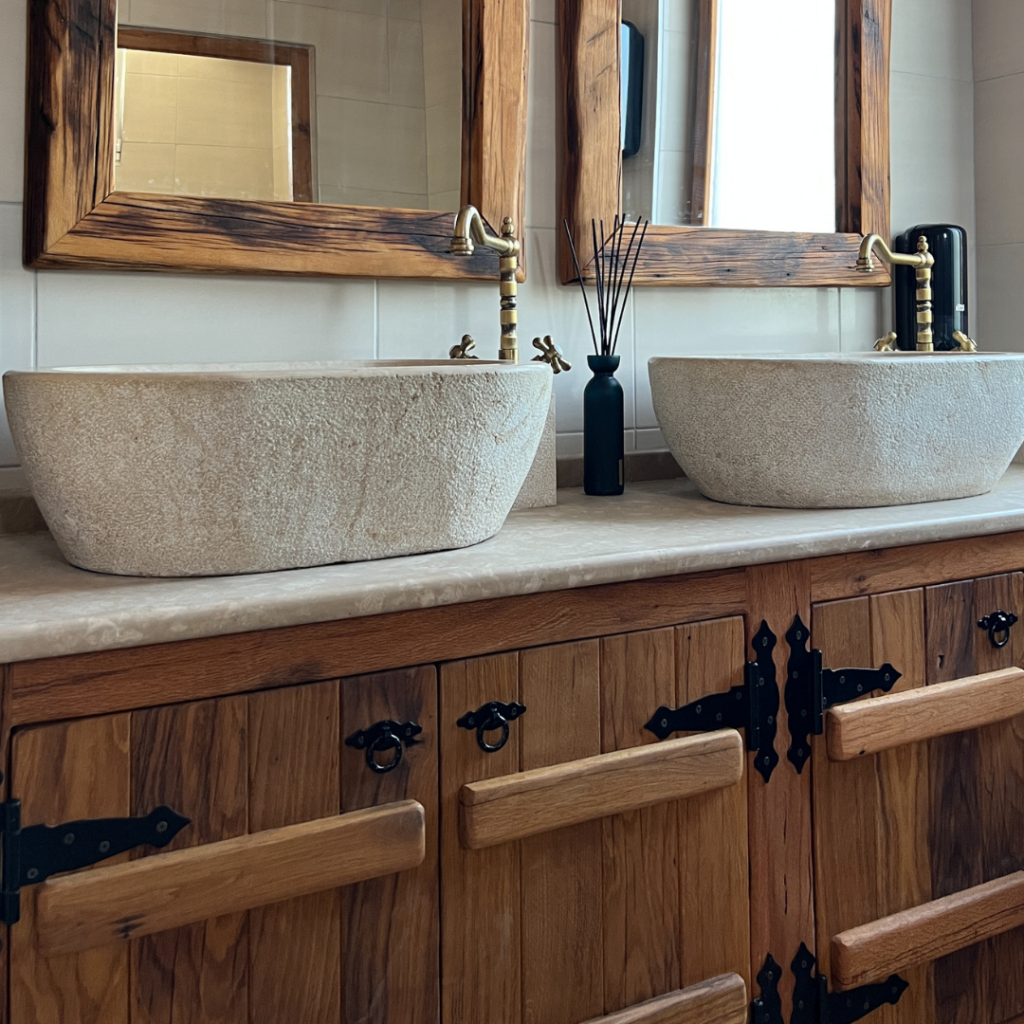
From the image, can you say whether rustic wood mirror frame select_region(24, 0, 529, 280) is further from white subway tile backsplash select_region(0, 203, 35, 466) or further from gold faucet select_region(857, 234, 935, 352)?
gold faucet select_region(857, 234, 935, 352)

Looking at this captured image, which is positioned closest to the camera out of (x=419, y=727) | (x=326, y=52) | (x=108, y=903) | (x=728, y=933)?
(x=108, y=903)

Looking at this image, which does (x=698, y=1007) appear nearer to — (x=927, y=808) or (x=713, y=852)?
(x=713, y=852)

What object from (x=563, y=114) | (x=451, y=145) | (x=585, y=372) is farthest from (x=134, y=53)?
(x=585, y=372)

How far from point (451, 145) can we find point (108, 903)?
103cm

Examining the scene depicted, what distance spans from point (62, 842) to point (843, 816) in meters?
0.79

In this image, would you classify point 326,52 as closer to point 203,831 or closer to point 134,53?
point 134,53

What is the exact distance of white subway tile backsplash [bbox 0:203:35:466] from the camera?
121 centimetres

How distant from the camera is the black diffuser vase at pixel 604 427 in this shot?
4.83ft

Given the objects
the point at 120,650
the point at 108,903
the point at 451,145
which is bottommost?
the point at 108,903

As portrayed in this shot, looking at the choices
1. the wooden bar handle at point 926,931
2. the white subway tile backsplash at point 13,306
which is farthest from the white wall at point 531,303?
the wooden bar handle at point 926,931

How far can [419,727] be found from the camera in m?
0.94

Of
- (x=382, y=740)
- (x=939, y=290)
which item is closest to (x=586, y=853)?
(x=382, y=740)

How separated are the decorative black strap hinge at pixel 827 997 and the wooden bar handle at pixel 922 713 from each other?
0.22 meters

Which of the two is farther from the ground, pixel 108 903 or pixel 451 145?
pixel 451 145
